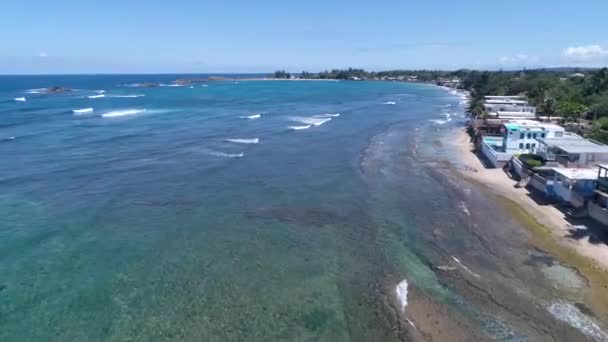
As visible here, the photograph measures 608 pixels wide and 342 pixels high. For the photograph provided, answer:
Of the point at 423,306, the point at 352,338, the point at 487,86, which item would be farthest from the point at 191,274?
the point at 487,86

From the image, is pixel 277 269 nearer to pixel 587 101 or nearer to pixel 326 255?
pixel 326 255

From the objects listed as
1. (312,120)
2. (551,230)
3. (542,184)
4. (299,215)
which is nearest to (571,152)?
(542,184)

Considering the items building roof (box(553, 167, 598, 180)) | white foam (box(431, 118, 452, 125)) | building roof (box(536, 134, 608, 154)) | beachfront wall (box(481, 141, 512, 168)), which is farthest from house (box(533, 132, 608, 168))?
white foam (box(431, 118, 452, 125))

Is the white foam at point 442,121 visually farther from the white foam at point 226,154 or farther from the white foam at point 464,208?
the white foam at point 464,208

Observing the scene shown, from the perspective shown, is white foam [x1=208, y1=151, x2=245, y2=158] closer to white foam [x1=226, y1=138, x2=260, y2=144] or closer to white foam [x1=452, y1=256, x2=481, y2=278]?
white foam [x1=226, y1=138, x2=260, y2=144]

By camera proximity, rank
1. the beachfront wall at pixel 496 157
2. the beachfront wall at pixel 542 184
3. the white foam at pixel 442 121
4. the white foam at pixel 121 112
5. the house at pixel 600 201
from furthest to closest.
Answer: the white foam at pixel 121 112 < the white foam at pixel 442 121 < the beachfront wall at pixel 496 157 < the beachfront wall at pixel 542 184 < the house at pixel 600 201

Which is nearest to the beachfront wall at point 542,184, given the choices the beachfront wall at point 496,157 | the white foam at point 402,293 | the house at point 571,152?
the house at point 571,152
